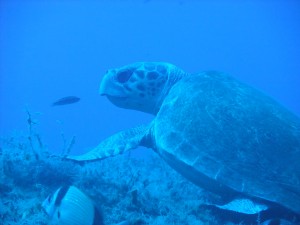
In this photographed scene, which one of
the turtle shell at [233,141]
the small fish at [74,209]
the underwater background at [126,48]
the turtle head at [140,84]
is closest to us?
the small fish at [74,209]

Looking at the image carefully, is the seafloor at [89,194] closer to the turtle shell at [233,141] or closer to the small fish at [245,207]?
the small fish at [245,207]

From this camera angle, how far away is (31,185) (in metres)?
4.74

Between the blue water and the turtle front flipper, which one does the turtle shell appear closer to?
the turtle front flipper

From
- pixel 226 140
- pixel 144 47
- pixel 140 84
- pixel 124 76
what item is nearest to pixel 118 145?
pixel 140 84

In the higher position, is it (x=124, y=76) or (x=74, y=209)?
(x=124, y=76)

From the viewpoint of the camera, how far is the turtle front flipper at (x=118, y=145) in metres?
5.59

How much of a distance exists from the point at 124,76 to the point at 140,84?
487 mm

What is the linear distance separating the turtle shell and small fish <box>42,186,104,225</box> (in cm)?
202

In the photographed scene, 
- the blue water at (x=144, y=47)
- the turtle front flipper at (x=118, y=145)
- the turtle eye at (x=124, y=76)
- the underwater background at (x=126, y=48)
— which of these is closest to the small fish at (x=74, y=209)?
the turtle front flipper at (x=118, y=145)

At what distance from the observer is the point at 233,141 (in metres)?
4.62

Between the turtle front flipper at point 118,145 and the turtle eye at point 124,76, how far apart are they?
53.0 inches

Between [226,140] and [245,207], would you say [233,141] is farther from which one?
[245,207]

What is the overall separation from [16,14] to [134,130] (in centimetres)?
6258

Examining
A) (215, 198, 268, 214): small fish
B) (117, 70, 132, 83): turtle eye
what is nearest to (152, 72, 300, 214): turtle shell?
(215, 198, 268, 214): small fish
